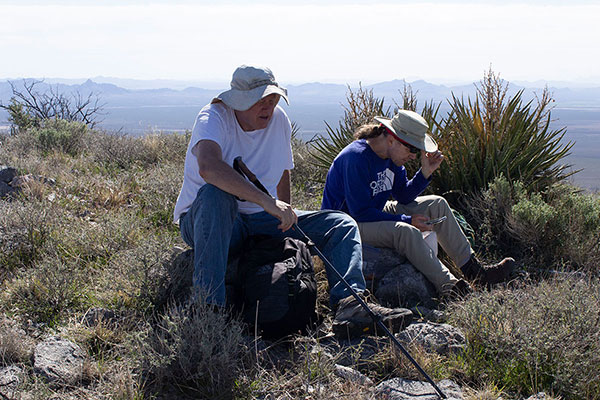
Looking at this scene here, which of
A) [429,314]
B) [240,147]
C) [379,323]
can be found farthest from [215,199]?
[429,314]

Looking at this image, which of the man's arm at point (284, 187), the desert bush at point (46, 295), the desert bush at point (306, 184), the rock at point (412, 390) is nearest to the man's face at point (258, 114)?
the man's arm at point (284, 187)

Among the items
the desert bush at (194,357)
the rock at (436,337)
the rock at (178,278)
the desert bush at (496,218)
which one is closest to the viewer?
the desert bush at (194,357)

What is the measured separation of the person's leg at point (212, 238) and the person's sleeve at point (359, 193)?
3.64 ft

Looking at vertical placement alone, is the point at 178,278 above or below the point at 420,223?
below

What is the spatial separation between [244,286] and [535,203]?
2847 mm

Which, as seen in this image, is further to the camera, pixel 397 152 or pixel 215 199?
pixel 397 152

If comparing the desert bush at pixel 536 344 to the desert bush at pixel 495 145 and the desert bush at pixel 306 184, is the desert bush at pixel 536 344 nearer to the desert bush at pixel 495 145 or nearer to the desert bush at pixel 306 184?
the desert bush at pixel 495 145

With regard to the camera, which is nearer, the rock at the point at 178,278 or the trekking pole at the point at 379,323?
the trekking pole at the point at 379,323

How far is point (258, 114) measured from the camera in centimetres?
361

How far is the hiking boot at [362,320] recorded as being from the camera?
3.20 meters

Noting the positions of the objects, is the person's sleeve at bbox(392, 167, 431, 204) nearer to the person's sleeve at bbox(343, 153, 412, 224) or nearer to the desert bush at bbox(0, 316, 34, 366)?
the person's sleeve at bbox(343, 153, 412, 224)

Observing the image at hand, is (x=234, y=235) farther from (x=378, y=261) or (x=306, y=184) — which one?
(x=306, y=184)

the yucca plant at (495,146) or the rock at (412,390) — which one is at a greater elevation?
the yucca plant at (495,146)

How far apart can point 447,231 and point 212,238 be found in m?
1.96
